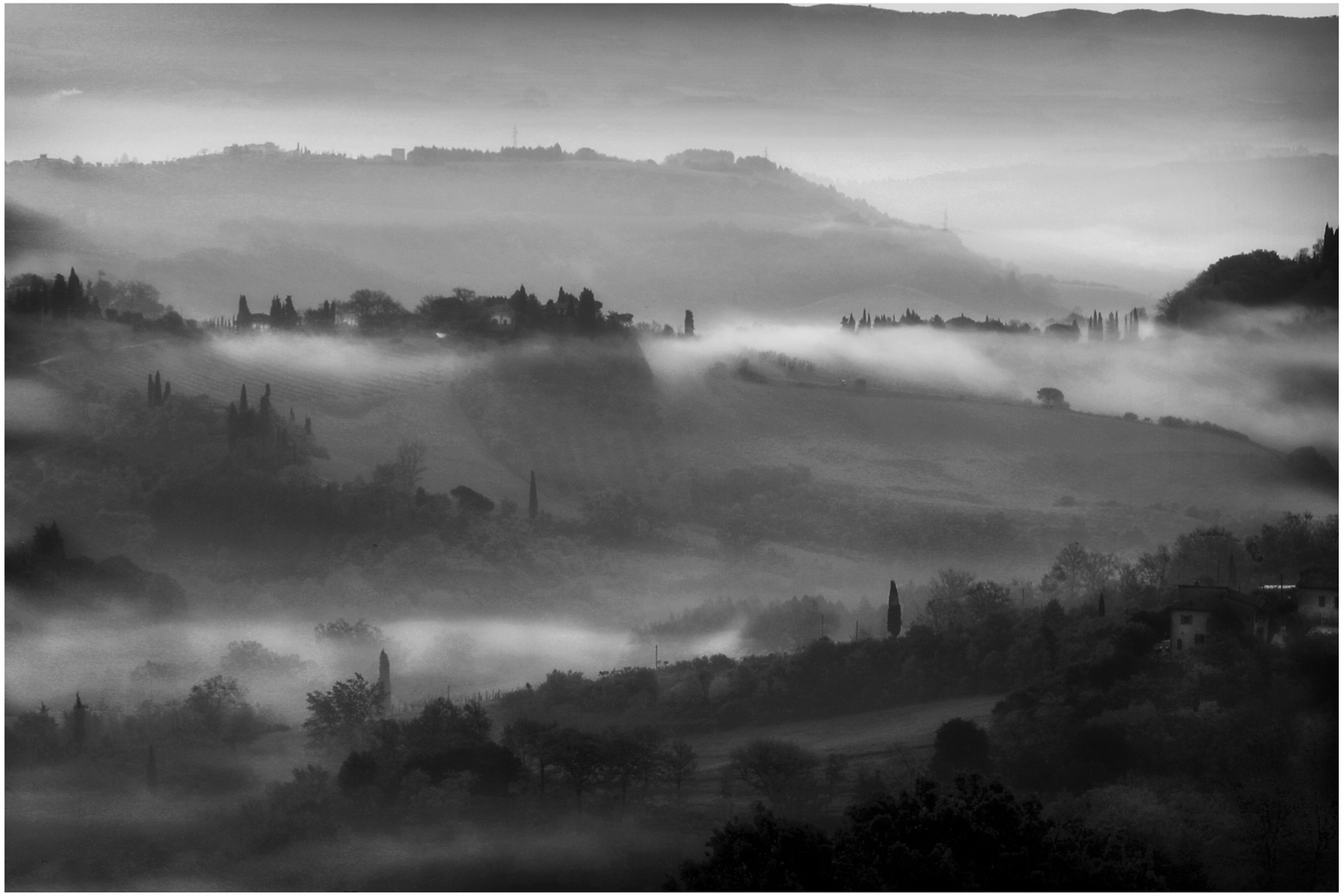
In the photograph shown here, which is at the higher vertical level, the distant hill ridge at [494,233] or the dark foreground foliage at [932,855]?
the distant hill ridge at [494,233]

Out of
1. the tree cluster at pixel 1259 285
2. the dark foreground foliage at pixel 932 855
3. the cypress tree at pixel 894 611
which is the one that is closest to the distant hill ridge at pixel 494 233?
the tree cluster at pixel 1259 285

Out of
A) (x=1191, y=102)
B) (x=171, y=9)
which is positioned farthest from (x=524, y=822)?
(x=1191, y=102)

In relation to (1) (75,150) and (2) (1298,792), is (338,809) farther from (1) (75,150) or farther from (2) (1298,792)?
(2) (1298,792)

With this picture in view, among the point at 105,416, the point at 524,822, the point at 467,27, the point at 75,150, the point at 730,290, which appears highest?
the point at 467,27

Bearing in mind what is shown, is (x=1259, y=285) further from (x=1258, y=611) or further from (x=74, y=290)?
(x=74, y=290)

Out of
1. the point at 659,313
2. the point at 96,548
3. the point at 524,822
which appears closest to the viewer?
the point at 524,822

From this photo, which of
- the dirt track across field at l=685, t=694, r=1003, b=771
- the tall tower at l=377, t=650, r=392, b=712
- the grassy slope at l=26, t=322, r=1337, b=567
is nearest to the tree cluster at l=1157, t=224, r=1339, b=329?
the grassy slope at l=26, t=322, r=1337, b=567

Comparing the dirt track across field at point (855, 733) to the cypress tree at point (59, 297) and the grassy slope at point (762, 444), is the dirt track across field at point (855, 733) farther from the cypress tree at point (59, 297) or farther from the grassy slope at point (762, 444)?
the cypress tree at point (59, 297)

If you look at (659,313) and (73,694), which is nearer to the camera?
(73,694)
